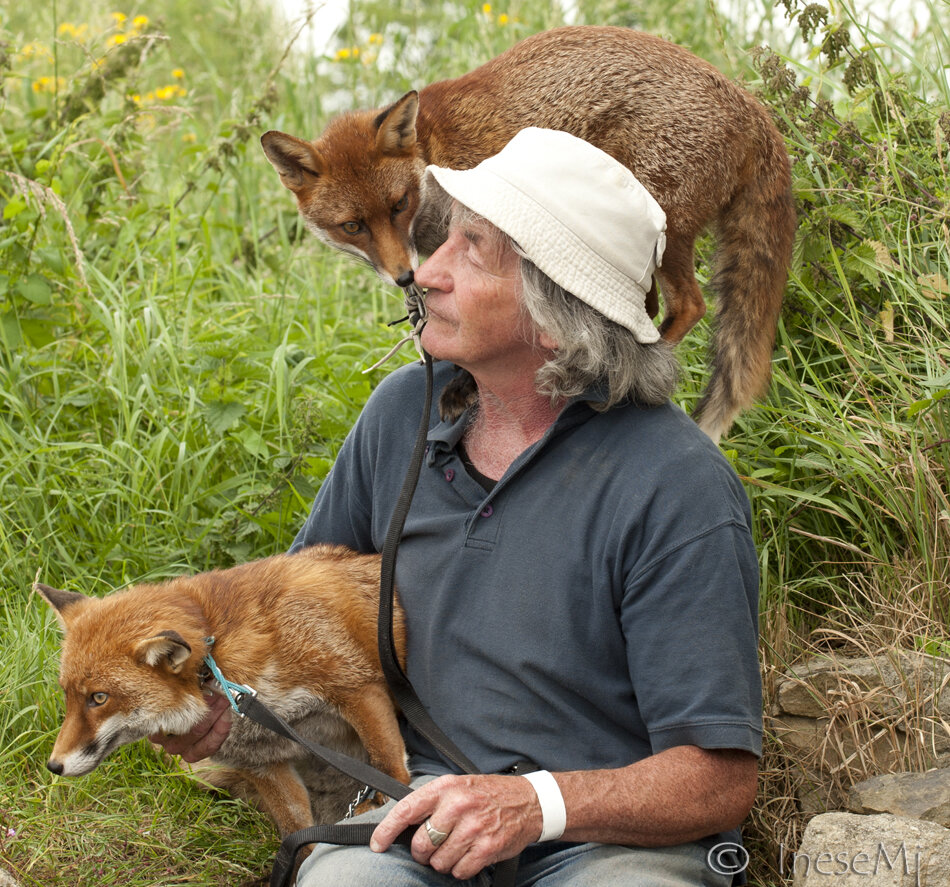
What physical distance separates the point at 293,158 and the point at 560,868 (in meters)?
3.03

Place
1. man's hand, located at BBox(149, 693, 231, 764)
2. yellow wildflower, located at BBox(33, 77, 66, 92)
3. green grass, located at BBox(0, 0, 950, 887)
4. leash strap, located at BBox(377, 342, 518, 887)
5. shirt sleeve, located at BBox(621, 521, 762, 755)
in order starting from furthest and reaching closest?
yellow wildflower, located at BBox(33, 77, 66, 92) → green grass, located at BBox(0, 0, 950, 887) → man's hand, located at BBox(149, 693, 231, 764) → leash strap, located at BBox(377, 342, 518, 887) → shirt sleeve, located at BBox(621, 521, 762, 755)

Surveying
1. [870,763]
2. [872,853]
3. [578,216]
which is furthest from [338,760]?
[870,763]

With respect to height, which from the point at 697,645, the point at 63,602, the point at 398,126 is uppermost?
the point at 398,126

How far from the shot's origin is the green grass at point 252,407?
336 centimetres

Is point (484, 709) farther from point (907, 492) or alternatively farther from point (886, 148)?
point (886, 148)

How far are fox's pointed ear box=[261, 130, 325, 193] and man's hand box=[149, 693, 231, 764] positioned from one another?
90.6 inches

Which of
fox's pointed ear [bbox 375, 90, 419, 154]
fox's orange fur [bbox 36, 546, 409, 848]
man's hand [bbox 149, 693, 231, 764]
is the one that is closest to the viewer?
fox's orange fur [bbox 36, 546, 409, 848]

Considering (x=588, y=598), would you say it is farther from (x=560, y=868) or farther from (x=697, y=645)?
(x=560, y=868)

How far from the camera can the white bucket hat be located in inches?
99.0

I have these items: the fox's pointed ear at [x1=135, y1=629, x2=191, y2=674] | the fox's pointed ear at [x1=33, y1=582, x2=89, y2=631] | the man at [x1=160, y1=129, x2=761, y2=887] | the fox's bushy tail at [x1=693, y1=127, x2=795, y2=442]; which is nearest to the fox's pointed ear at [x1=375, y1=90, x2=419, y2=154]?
the fox's bushy tail at [x1=693, y1=127, x2=795, y2=442]

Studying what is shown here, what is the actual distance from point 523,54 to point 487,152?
0.49 meters

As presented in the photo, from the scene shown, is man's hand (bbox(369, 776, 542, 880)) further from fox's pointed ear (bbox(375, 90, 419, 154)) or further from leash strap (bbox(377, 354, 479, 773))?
fox's pointed ear (bbox(375, 90, 419, 154))

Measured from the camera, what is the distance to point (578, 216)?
2.50m

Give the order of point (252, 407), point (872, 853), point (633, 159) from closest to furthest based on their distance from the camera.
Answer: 1. point (872, 853)
2. point (633, 159)
3. point (252, 407)
